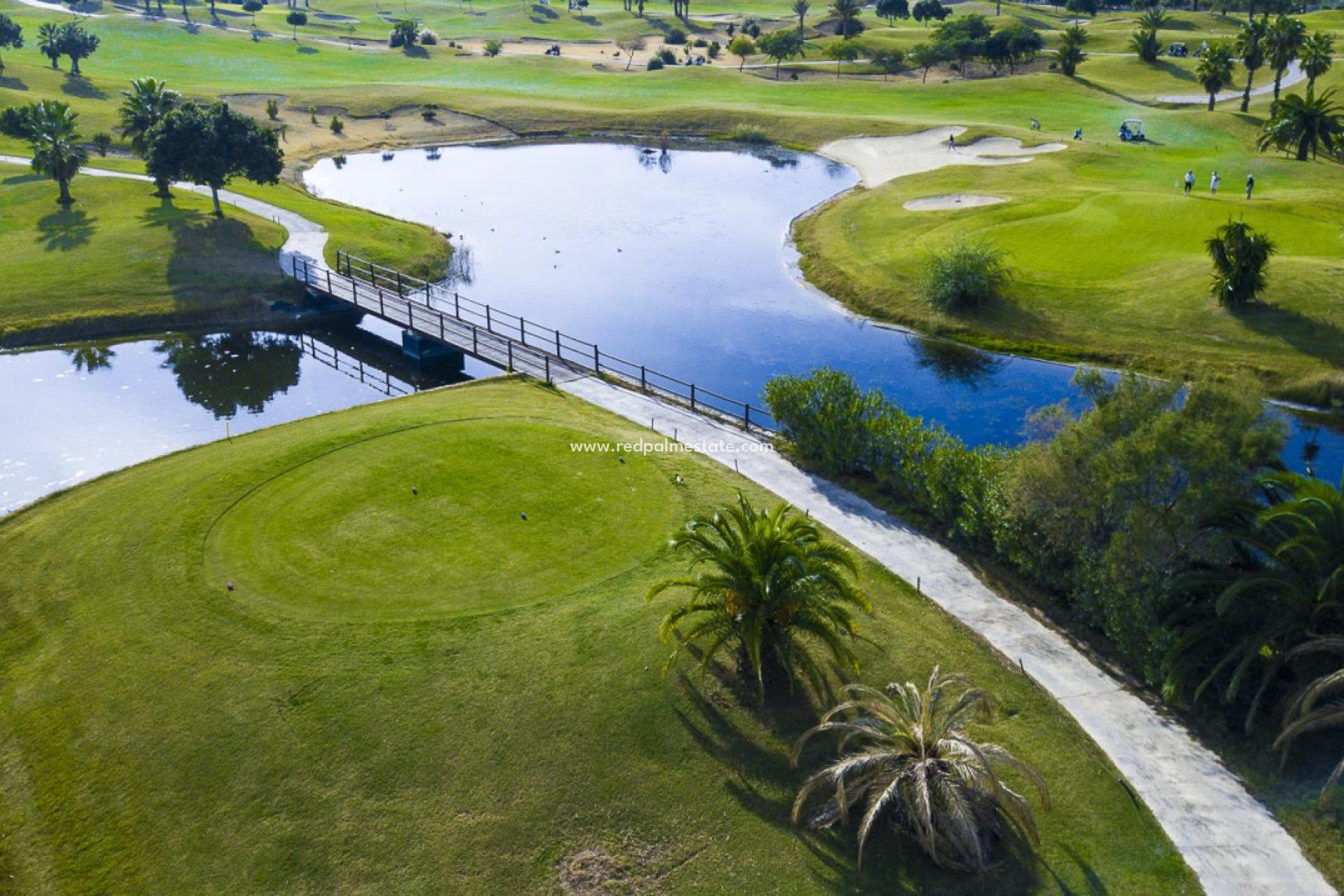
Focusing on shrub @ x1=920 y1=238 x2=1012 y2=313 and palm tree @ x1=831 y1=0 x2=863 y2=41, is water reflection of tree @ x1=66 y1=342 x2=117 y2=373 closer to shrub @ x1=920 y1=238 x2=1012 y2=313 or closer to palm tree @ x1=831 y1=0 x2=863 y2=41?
shrub @ x1=920 y1=238 x2=1012 y2=313

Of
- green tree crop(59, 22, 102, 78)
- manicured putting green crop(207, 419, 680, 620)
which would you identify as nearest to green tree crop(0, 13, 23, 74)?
green tree crop(59, 22, 102, 78)

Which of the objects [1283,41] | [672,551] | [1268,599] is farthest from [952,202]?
[1268,599]

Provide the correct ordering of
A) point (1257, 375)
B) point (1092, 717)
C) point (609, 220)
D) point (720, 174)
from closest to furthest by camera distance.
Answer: point (1092, 717) → point (1257, 375) → point (609, 220) → point (720, 174)

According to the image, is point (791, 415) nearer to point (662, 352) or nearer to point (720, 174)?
point (662, 352)

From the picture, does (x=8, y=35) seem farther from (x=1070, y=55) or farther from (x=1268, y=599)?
(x=1268, y=599)

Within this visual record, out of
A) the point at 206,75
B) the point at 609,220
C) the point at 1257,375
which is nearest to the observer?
the point at 1257,375

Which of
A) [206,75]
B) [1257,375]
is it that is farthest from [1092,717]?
[206,75]
